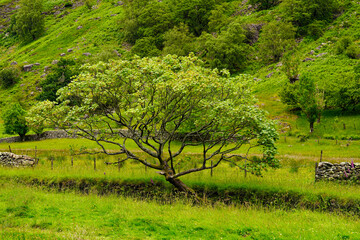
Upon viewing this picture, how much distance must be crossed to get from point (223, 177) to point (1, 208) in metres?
17.4

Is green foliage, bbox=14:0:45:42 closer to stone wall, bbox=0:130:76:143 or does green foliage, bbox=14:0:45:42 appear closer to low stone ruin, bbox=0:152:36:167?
stone wall, bbox=0:130:76:143

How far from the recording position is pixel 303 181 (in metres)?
23.0

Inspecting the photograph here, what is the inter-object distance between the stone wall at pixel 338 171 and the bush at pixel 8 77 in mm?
112322

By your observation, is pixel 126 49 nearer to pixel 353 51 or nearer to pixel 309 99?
pixel 353 51

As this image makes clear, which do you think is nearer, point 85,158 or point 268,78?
point 85,158

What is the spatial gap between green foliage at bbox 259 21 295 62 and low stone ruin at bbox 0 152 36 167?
238 ft

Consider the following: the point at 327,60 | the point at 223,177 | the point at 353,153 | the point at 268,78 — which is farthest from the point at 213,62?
the point at 223,177

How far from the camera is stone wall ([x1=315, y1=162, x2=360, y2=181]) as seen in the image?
22.8 meters

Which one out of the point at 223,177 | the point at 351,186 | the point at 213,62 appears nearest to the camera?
the point at 351,186

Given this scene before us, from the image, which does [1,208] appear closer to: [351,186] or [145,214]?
[145,214]

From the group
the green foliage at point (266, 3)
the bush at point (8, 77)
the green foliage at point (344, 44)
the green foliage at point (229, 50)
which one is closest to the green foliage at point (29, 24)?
the bush at point (8, 77)

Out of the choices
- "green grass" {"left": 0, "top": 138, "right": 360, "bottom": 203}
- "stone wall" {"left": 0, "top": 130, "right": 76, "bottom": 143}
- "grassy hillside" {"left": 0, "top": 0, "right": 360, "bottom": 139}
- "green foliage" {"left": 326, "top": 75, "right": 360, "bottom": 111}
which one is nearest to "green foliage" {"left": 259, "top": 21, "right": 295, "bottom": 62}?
"grassy hillside" {"left": 0, "top": 0, "right": 360, "bottom": 139}

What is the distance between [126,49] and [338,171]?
10938 centimetres

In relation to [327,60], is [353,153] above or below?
below
